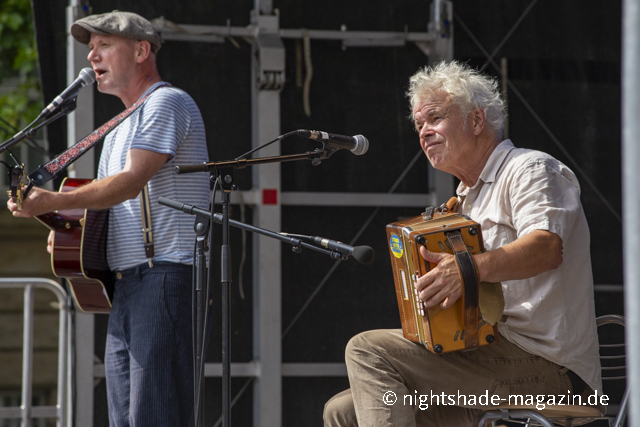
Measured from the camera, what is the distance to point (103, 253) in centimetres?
274

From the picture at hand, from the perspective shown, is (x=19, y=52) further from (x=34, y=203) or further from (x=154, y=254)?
(x=154, y=254)

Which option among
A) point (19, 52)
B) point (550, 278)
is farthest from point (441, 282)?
point (19, 52)

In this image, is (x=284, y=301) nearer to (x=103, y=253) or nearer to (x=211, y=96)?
(x=211, y=96)

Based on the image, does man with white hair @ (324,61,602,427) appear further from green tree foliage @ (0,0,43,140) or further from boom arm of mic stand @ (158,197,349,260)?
green tree foliage @ (0,0,43,140)

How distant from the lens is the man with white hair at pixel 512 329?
2092mm

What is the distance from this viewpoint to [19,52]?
6484mm

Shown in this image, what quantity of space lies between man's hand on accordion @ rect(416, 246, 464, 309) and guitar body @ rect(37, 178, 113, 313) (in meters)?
1.25

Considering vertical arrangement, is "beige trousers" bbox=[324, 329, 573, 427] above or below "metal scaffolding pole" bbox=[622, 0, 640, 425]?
below

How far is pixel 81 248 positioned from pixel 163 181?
0.38 m

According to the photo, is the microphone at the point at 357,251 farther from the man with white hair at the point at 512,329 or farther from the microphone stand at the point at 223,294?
the man with white hair at the point at 512,329

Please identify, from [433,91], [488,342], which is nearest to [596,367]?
[488,342]

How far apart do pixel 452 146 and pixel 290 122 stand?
6.29 ft

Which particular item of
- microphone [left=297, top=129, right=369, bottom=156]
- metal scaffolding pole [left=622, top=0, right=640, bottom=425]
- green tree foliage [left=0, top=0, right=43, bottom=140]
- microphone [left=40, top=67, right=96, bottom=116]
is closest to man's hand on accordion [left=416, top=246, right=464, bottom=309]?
microphone [left=297, top=129, right=369, bottom=156]

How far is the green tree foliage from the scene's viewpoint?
6.40 metres
